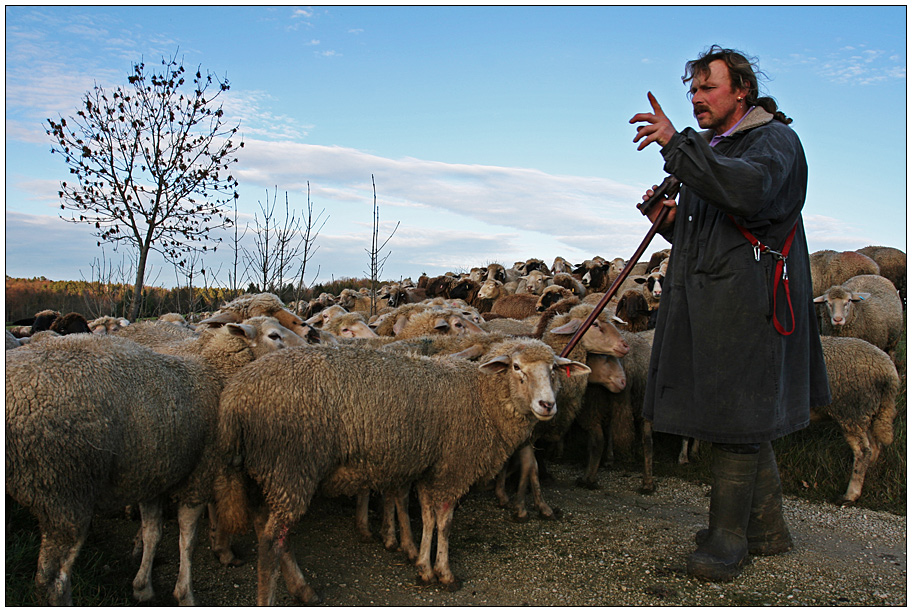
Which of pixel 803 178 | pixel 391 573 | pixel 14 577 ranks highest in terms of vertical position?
pixel 803 178

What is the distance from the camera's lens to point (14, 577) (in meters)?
3.32

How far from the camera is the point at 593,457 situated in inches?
239

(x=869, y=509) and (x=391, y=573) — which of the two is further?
(x=869, y=509)

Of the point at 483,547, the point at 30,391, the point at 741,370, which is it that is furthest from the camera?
the point at 483,547

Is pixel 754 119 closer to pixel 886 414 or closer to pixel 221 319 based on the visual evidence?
→ pixel 886 414

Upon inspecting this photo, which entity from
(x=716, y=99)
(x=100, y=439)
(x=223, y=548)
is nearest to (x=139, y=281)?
(x=223, y=548)

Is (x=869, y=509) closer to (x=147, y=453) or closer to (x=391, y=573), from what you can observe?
(x=391, y=573)

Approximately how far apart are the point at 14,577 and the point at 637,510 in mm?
4391

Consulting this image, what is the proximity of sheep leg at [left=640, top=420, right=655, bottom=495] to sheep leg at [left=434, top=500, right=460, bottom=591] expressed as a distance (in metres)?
2.57

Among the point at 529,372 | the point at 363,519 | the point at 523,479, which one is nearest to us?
the point at 529,372

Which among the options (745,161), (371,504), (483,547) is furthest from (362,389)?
(745,161)

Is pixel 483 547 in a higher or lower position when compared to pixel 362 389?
lower

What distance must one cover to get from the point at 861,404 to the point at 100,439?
5.93 m

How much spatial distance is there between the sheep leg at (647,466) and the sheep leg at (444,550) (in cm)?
257
